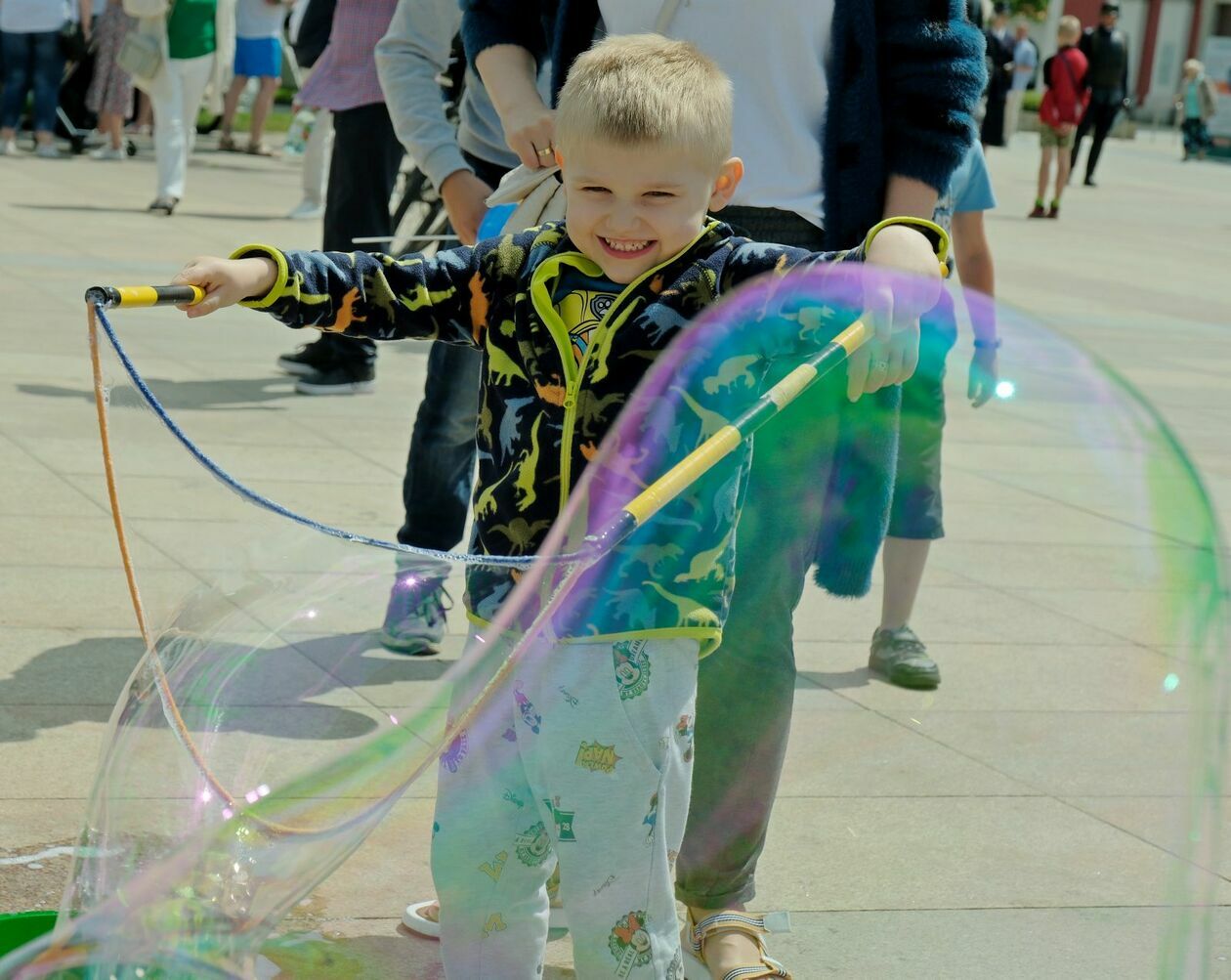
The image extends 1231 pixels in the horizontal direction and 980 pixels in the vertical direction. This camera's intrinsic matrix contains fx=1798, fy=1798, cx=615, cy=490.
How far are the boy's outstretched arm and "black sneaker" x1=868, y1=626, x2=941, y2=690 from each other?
2.14 metres

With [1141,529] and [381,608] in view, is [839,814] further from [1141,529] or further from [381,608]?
[381,608]

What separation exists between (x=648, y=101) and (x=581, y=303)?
11.5 inches

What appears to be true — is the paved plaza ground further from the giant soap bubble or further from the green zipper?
the green zipper

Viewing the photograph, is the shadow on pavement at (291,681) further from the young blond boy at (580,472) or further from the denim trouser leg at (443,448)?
the denim trouser leg at (443,448)

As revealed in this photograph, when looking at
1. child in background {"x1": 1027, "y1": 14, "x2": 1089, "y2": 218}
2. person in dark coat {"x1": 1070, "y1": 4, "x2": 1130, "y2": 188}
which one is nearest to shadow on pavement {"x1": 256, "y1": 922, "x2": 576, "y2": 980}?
child in background {"x1": 1027, "y1": 14, "x2": 1089, "y2": 218}

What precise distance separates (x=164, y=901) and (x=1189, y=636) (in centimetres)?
161

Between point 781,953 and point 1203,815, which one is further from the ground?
point 1203,815

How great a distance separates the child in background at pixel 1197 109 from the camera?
105ft

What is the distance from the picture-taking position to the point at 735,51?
115 inches

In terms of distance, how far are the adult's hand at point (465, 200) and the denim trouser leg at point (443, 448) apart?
434mm

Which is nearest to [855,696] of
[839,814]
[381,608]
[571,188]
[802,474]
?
[839,814]

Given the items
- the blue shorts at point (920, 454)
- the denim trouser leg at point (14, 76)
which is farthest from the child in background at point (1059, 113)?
the blue shorts at point (920, 454)

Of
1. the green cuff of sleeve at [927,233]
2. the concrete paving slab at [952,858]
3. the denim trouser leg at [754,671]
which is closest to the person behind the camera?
the green cuff of sleeve at [927,233]

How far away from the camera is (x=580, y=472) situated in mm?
2344
